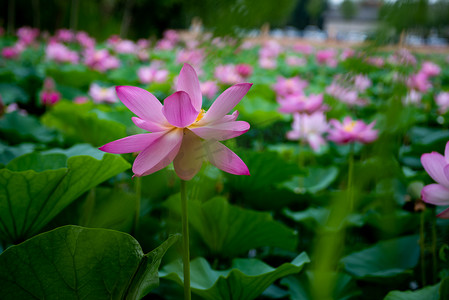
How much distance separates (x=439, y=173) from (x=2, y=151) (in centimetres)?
68

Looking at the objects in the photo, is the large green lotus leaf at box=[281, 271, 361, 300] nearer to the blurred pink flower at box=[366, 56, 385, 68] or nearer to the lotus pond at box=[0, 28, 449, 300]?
the lotus pond at box=[0, 28, 449, 300]

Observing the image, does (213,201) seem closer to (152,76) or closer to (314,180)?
(314,180)

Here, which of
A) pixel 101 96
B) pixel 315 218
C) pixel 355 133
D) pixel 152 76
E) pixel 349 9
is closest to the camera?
pixel 349 9

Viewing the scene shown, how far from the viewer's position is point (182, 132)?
1.11 ft

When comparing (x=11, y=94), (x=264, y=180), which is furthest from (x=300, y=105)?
(x=11, y=94)

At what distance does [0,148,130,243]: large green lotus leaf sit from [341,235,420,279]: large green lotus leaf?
404 mm

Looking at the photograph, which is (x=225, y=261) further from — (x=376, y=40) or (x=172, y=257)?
(x=376, y=40)

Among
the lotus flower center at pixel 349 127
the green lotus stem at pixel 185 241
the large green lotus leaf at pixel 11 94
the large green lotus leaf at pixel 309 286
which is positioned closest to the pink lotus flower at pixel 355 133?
the lotus flower center at pixel 349 127

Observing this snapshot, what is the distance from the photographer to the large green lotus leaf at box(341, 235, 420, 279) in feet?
2.00

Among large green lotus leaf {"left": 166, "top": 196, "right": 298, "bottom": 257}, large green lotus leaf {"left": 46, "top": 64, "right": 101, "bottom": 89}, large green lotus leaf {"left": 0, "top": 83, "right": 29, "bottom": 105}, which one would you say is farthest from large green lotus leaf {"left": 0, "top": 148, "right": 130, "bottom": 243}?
large green lotus leaf {"left": 46, "top": 64, "right": 101, "bottom": 89}

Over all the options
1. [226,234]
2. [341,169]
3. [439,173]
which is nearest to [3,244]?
[226,234]

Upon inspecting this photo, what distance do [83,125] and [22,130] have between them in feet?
0.69

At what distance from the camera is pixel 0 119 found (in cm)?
101

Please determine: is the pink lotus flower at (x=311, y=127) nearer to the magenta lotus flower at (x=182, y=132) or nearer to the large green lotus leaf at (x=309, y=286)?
the large green lotus leaf at (x=309, y=286)
